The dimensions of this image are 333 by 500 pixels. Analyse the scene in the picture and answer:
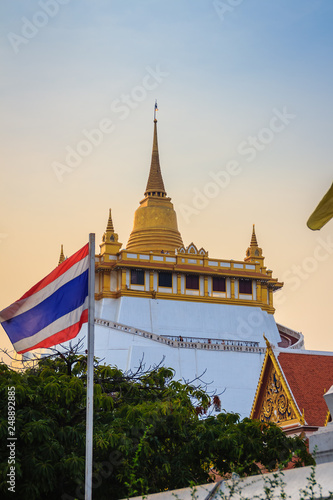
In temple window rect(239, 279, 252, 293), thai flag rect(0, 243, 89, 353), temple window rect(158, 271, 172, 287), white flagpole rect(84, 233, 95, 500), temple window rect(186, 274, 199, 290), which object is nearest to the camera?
white flagpole rect(84, 233, 95, 500)

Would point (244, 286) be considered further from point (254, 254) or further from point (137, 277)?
point (137, 277)

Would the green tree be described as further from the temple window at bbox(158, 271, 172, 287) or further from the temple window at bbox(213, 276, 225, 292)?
the temple window at bbox(213, 276, 225, 292)

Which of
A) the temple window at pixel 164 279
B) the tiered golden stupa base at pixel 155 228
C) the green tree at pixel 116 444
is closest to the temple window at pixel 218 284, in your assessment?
the temple window at pixel 164 279

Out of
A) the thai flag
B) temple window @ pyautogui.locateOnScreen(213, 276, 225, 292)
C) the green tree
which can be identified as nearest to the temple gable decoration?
the green tree

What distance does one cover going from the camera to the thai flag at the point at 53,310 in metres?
14.1

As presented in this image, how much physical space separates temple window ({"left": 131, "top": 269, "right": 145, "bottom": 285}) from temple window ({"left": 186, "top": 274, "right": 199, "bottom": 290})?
2928 mm

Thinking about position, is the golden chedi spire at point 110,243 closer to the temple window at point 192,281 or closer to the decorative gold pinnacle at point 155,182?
the temple window at point 192,281

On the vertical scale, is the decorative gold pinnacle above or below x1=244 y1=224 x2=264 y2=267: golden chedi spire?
→ above

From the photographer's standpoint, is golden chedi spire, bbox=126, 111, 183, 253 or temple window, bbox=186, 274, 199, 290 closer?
temple window, bbox=186, 274, 199, 290

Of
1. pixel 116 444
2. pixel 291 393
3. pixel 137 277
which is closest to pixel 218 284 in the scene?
pixel 137 277

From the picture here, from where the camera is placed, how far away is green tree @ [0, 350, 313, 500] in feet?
48.2

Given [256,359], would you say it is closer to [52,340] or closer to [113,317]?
[113,317]

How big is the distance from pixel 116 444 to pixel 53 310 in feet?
8.39

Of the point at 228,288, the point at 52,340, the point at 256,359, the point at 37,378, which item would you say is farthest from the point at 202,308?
the point at 52,340
